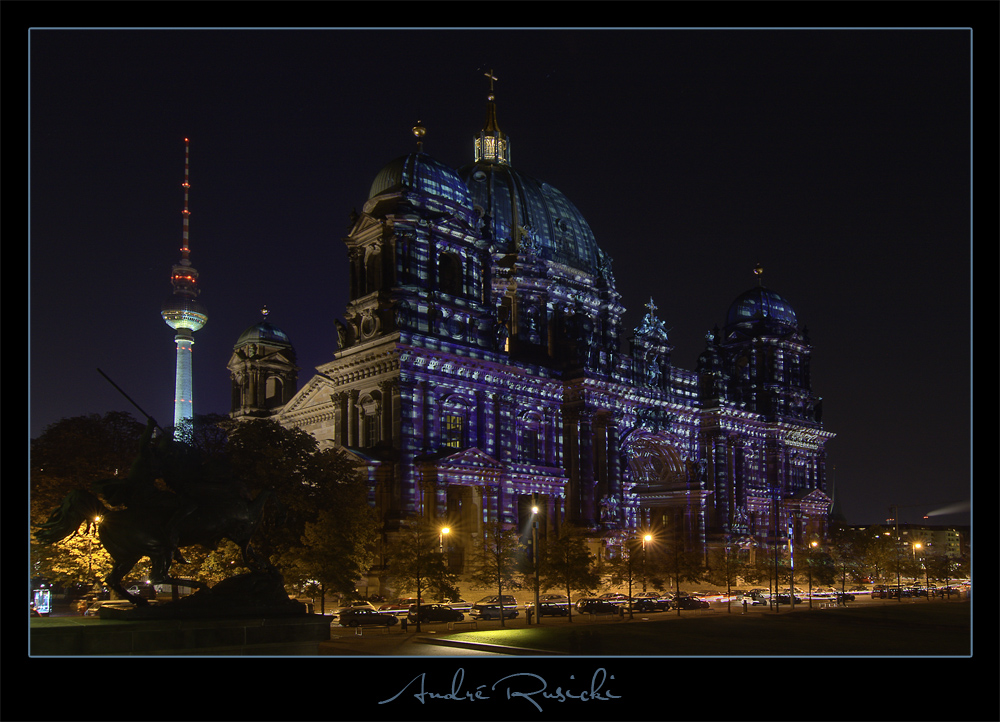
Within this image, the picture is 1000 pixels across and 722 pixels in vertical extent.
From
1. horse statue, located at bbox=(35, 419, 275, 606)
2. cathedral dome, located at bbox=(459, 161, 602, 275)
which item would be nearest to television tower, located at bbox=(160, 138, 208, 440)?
cathedral dome, located at bbox=(459, 161, 602, 275)

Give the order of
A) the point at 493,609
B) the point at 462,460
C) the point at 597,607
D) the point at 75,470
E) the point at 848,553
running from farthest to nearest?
Result: 1. the point at 848,553
2. the point at 462,460
3. the point at 597,607
4. the point at 75,470
5. the point at 493,609

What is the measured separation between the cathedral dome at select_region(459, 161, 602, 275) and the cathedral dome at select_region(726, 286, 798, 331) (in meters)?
23.1

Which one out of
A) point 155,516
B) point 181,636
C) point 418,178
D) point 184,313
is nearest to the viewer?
point 181,636

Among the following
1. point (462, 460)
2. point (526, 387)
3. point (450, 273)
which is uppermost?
point (450, 273)

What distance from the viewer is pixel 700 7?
28.3 metres

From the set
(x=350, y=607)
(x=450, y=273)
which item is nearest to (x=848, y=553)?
(x=450, y=273)

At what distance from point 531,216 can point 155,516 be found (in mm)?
86926

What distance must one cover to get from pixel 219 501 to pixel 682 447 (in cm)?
8553

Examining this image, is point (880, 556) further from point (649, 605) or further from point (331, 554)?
point (331, 554)

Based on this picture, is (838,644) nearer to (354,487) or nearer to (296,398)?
(354,487)

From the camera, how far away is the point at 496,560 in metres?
70.6

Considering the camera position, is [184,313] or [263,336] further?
[184,313]

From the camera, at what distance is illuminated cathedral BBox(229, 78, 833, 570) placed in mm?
84938

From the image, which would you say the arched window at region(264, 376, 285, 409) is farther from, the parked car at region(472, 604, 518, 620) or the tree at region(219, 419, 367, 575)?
the parked car at region(472, 604, 518, 620)
